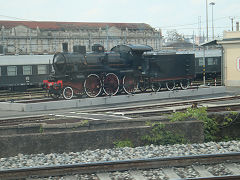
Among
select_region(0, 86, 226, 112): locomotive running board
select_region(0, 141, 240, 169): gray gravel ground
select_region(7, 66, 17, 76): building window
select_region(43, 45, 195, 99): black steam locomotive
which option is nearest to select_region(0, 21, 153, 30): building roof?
select_region(7, 66, 17, 76): building window

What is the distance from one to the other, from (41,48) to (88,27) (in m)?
11.1

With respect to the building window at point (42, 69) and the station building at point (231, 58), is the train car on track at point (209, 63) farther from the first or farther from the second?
the building window at point (42, 69)

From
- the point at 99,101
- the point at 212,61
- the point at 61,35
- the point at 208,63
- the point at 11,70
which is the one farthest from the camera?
the point at 61,35

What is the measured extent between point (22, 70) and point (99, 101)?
1050 cm

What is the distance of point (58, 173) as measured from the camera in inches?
283

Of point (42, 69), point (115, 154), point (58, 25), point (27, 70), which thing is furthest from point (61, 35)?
point (115, 154)

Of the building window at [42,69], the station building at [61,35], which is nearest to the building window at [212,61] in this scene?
the building window at [42,69]

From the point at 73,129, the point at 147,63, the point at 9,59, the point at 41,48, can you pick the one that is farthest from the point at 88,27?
A: the point at 73,129

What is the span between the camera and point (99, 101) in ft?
64.4

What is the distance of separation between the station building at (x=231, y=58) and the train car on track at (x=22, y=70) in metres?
14.4

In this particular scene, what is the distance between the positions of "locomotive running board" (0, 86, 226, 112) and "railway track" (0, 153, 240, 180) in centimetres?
1091

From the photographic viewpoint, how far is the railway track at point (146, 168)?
7.07 meters

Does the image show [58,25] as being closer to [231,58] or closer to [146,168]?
[231,58]

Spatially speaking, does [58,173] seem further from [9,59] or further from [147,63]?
[9,59]
